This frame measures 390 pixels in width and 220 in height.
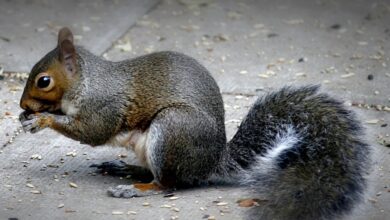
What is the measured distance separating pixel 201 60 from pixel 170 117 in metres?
1.92

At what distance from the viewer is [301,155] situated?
3.75m

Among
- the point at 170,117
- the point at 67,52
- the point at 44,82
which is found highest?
the point at 67,52

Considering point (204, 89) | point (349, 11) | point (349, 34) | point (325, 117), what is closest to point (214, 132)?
point (204, 89)

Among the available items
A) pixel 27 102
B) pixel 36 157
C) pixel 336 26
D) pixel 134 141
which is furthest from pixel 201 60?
pixel 27 102

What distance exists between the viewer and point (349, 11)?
6762 millimetres

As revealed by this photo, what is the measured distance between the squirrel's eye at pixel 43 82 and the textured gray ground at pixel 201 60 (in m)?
0.43

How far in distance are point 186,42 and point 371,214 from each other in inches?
101

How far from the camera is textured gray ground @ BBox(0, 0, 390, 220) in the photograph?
3936mm

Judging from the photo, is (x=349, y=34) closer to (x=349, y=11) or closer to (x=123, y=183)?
(x=349, y=11)

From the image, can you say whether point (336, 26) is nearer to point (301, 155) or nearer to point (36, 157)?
point (36, 157)

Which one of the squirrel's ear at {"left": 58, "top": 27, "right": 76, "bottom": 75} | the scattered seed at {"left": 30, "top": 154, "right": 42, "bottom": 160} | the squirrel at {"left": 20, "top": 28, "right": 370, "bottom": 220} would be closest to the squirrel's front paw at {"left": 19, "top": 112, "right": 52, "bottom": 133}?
the squirrel at {"left": 20, "top": 28, "right": 370, "bottom": 220}

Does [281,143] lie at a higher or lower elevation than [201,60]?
lower

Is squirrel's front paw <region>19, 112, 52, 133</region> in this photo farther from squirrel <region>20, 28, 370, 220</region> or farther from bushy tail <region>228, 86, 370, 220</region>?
bushy tail <region>228, 86, 370, 220</region>

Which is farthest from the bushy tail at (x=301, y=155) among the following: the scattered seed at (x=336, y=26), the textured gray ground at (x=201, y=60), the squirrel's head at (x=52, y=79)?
the scattered seed at (x=336, y=26)
